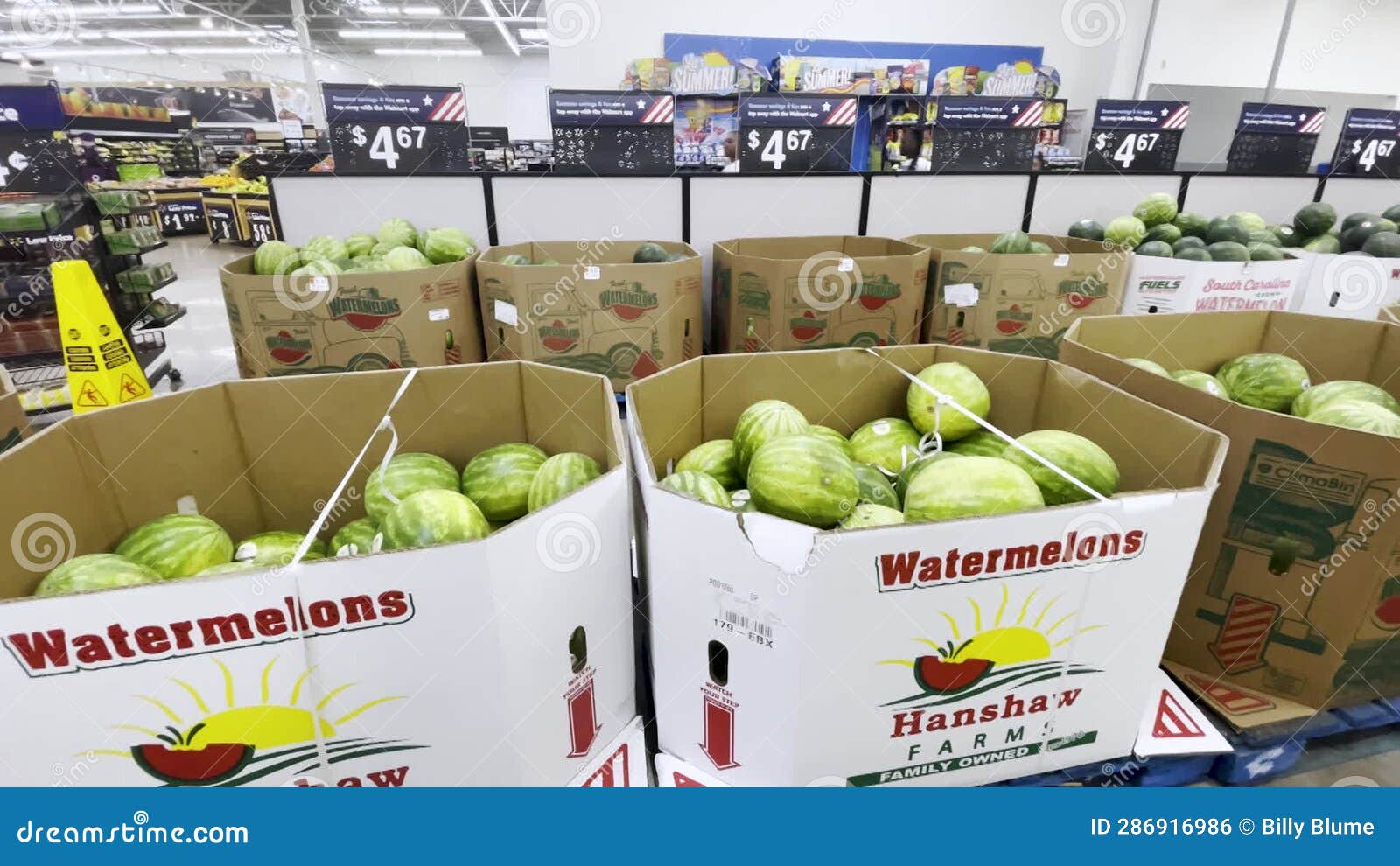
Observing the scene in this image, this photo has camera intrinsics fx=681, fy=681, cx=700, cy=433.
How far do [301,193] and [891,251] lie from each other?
300 cm

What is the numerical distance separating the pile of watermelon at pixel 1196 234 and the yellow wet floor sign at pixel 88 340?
16.1ft

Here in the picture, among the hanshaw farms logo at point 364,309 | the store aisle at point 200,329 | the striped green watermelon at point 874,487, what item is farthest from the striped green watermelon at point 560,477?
the store aisle at point 200,329

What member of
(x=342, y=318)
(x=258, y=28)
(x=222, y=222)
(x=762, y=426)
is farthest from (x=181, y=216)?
(x=762, y=426)

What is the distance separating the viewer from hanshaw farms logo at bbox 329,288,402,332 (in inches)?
104

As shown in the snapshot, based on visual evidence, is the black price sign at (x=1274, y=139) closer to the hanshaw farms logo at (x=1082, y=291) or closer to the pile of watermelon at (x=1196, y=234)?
the pile of watermelon at (x=1196, y=234)

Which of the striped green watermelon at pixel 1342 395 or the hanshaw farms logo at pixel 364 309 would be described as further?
the hanshaw farms logo at pixel 364 309

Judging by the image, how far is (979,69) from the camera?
873cm

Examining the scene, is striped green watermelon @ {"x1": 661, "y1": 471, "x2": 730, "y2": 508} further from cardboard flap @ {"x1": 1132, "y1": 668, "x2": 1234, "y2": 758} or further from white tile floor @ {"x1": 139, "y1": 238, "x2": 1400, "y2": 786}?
white tile floor @ {"x1": 139, "y1": 238, "x2": 1400, "y2": 786}

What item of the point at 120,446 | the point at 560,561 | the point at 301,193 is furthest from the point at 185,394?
the point at 301,193

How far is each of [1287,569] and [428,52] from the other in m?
22.0

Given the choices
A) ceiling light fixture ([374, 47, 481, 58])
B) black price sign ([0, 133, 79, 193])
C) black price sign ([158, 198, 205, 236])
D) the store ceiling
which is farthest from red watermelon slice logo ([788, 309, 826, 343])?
ceiling light fixture ([374, 47, 481, 58])

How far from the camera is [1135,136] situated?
3.86 m

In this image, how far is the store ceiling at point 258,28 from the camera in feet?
43.0

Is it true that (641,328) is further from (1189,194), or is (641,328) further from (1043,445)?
(1189,194)
